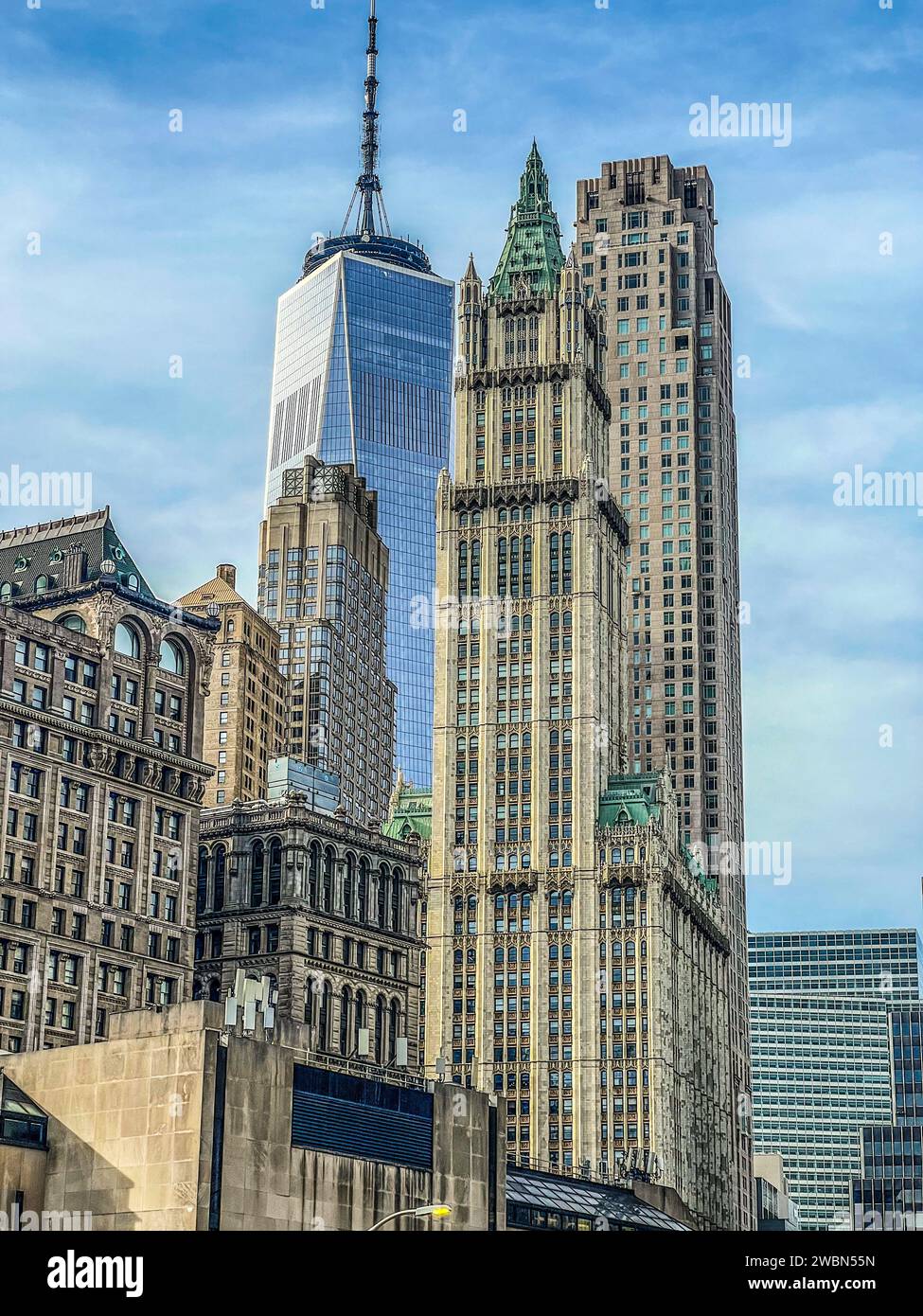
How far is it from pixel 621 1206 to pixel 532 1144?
110 ft

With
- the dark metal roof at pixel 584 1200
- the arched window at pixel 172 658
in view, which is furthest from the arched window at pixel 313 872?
the dark metal roof at pixel 584 1200

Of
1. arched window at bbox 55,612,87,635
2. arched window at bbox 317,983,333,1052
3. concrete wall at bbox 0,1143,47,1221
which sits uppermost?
arched window at bbox 55,612,87,635

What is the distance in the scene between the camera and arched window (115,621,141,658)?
154250 mm

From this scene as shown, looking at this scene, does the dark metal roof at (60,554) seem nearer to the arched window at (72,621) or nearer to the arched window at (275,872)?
the arched window at (72,621)

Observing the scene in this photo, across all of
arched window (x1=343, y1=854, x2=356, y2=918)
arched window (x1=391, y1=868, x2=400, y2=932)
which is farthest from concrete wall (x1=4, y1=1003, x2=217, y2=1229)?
arched window (x1=391, y1=868, x2=400, y2=932)

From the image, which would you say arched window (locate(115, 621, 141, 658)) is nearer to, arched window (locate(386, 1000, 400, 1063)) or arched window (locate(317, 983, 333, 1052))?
arched window (locate(317, 983, 333, 1052))

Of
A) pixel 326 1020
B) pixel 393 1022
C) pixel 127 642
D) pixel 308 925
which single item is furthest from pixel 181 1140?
pixel 393 1022

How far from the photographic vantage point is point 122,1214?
305ft

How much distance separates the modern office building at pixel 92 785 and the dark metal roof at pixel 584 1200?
27.9 m

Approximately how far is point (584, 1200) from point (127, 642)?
171ft

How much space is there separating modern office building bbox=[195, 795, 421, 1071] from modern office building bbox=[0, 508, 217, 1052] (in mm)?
10256

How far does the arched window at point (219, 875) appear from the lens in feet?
553
